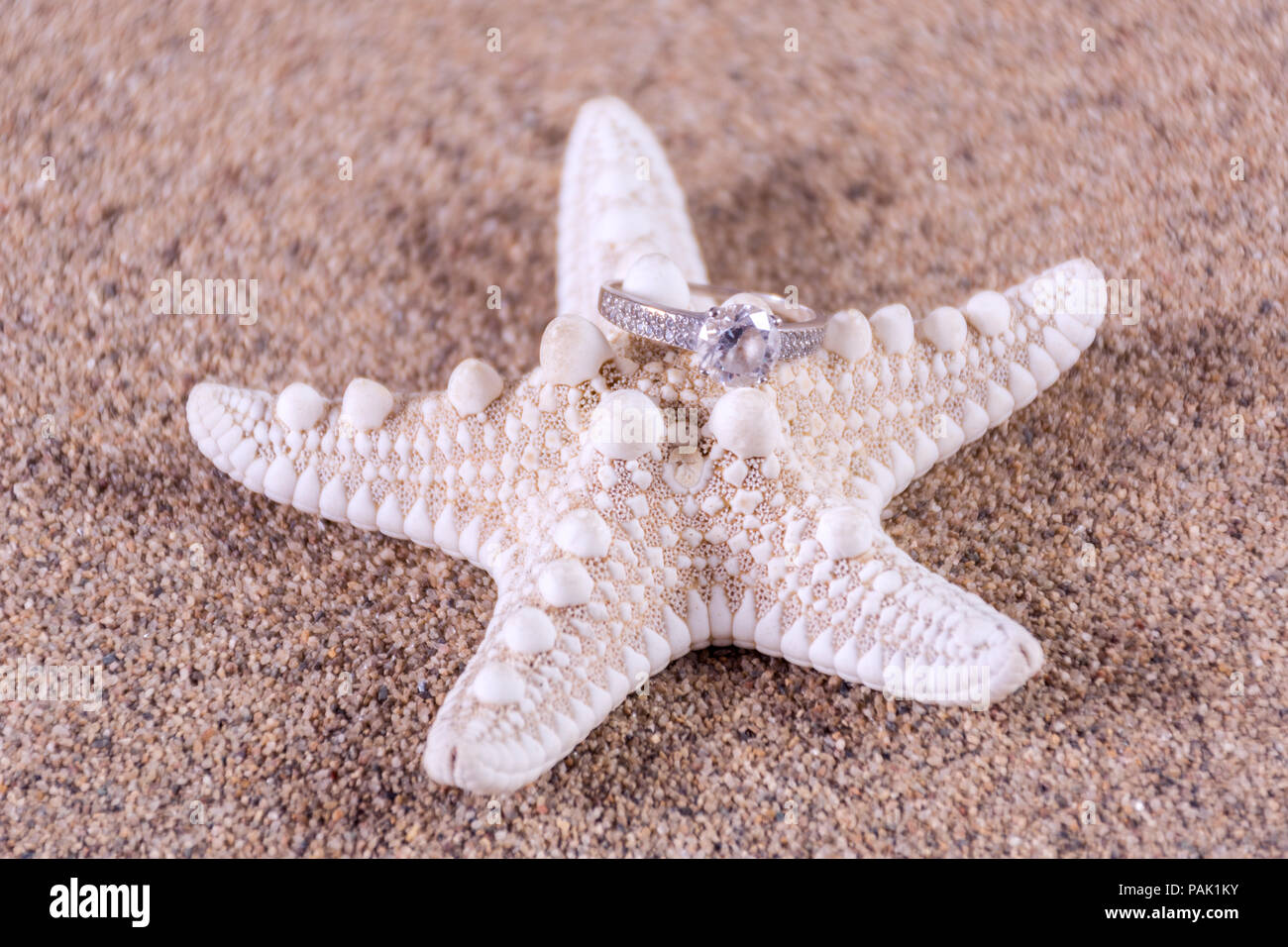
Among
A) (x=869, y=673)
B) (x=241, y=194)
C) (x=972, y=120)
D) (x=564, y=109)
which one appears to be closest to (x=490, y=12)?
(x=564, y=109)

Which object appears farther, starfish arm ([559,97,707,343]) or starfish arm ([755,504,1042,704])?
starfish arm ([559,97,707,343])

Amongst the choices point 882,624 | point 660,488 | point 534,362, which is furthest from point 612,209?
point 882,624

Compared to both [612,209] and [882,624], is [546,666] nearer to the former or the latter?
[882,624]

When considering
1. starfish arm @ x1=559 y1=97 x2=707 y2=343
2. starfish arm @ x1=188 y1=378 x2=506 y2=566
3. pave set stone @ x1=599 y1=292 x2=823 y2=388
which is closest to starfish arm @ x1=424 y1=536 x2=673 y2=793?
starfish arm @ x1=188 y1=378 x2=506 y2=566

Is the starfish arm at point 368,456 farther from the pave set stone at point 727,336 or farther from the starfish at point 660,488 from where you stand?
the pave set stone at point 727,336

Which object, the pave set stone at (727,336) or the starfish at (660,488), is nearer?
the starfish at (660,488)

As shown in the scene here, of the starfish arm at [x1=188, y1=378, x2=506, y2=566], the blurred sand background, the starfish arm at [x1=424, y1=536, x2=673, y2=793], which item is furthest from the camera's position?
the starfish arm at [x1=188, y1=378, x2=506, y2=566]

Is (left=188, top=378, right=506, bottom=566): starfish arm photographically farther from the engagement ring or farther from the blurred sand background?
the engagement ring

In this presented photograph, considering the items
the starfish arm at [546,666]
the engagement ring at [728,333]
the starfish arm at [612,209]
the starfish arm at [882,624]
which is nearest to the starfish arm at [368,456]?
the starfish arm at [546,666]
